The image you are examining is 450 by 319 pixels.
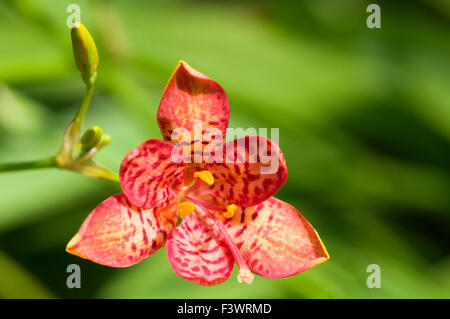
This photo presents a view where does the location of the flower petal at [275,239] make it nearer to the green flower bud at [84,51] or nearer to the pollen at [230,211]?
the pollen at [230,211]

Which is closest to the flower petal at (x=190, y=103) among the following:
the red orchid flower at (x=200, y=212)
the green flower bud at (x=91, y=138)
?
the red orchid flower at (x=200, y=212)

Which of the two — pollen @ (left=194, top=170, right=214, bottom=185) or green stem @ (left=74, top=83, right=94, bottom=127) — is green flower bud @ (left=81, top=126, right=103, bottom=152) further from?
pollen @ (left=194, top=170, right=214, bottom=185)

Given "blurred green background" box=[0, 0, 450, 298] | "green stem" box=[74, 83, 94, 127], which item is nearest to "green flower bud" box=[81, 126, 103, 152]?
"green stem" box=[74, 83, 94, 127]

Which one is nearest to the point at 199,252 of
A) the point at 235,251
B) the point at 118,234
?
the point at 235,251

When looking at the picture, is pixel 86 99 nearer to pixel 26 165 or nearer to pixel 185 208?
pixel 26 165

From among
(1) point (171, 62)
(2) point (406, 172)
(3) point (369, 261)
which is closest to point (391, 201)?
(2) point (406, 172)
